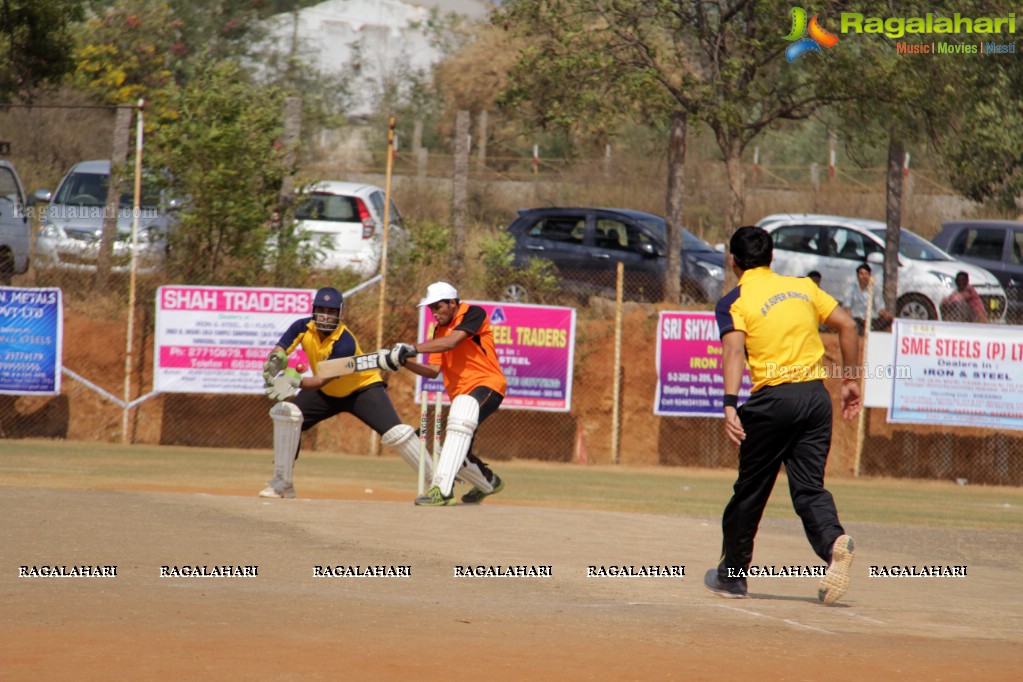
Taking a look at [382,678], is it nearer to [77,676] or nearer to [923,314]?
[77,676]

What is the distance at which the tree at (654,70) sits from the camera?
20719 mm

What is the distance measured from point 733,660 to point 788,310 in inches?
83.6

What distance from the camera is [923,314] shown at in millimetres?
20750

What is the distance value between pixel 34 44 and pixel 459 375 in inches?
594

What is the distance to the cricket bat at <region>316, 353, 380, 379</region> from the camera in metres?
10.5

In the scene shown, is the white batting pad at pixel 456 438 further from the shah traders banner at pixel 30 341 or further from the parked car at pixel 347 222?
the parked car at pixel 347 222

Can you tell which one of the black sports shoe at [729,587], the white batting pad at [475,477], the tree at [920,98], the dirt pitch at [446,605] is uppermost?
the tree at [920,98]

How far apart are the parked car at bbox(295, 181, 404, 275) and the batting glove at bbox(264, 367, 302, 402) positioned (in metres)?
9.14

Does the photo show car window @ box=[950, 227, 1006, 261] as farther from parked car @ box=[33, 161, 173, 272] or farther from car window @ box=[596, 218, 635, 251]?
parked car @ box=[33, 161, 173, 272]

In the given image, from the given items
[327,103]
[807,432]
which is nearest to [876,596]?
[807,432]

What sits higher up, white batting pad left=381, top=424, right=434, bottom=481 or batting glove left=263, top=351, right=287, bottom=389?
batting glove left=263, top=351, right=287, bottom=389

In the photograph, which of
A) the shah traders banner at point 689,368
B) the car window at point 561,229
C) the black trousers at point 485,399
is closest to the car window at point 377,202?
the car window at point 561,229

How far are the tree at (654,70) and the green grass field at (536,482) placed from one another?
15.0 feet

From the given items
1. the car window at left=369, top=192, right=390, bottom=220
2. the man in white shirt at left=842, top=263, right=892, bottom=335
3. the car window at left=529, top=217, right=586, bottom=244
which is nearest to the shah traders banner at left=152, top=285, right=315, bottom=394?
the car window at left=369, top=192, right=390, bottom=220
